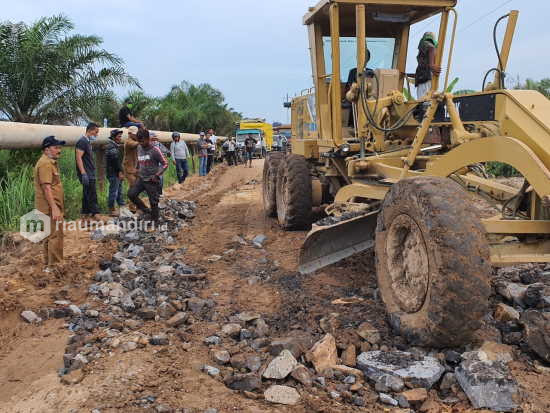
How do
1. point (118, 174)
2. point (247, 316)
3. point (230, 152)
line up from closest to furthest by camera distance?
point (247, 316) → point (118, 174) → point (230, 152)

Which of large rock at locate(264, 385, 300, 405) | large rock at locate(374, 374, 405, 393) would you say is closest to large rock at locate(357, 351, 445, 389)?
large rock at locate(374, 374, 405, 393)

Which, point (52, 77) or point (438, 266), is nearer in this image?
point (438, 266)

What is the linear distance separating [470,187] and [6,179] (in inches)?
307

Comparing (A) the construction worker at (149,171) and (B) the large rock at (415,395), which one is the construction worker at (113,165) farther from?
(B) the large rock at (415,395)

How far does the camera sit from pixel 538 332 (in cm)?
355

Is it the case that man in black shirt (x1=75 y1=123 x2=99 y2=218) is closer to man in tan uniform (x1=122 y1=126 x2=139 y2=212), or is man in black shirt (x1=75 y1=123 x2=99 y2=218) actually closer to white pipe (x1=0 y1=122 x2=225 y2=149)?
white pipe (x1=0 y1=122 x2=225 y2=149)

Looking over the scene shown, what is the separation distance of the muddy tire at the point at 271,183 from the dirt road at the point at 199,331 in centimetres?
158

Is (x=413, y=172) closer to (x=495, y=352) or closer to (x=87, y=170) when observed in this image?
(x=495, y=352)

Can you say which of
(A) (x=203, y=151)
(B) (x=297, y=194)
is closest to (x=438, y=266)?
(B) (x=297, y=194)

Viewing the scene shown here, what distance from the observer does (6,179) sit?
9250 mm

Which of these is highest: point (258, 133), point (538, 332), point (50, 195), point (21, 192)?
point (258, 133)

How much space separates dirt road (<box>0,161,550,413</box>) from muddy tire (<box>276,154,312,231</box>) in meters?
0.31

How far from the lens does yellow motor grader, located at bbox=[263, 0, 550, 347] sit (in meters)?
3.44

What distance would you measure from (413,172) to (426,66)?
2.13 m
